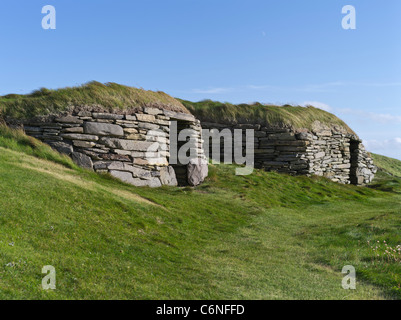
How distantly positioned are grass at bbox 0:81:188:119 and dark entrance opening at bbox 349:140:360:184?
1995 centimetres

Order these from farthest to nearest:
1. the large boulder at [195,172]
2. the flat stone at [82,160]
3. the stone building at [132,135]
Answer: the large boulder at [195,172] < the stone building at [132,135] < the flat stone at [82,160]

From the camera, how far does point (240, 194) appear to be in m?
17.5

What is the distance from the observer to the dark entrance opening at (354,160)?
30750 mm

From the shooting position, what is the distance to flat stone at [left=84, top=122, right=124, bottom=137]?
15797 millimetres

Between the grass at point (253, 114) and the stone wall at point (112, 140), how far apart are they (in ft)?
31.5

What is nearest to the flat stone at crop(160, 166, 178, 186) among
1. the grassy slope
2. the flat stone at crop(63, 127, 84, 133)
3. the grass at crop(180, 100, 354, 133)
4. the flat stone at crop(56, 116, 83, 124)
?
the grassy slope

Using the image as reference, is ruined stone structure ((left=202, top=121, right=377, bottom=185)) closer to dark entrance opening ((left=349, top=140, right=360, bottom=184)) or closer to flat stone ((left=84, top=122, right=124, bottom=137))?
dark entrance opening ((left=349, top=140, right=360, bottom=184))

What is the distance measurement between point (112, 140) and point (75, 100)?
8.38ft

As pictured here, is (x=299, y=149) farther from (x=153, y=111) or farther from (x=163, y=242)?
(x=163, y=242)

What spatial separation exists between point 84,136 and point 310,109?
20.3 m

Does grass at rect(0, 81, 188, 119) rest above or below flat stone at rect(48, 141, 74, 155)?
above

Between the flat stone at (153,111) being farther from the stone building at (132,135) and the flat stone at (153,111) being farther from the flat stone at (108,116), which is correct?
the flat stone at (108,116)

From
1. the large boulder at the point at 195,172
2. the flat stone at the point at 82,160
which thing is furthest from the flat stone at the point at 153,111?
the flat stone at the point at 82,160
